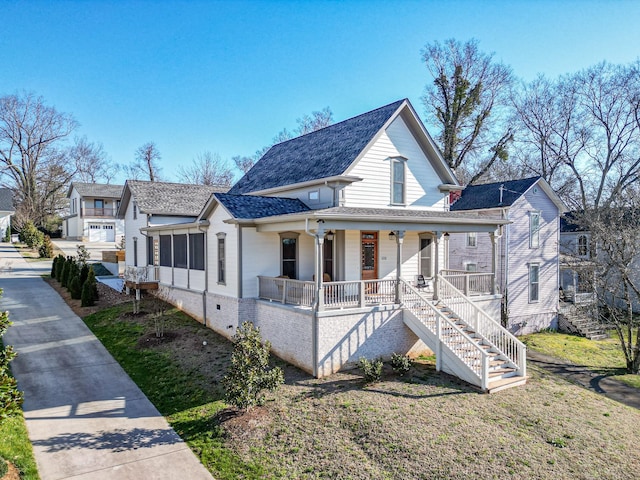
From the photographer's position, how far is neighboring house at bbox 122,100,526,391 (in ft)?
41.2

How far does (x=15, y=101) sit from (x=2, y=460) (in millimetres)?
52257

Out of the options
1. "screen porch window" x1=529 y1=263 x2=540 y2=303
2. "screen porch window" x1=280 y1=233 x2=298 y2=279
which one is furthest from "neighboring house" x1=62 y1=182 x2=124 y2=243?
"screen porch window" x1=529 y1=263 x2=540 y2=303

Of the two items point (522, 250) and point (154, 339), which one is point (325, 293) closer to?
point (154, 339)

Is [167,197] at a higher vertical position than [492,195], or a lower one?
higher

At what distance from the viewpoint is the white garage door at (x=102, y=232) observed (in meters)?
47.5

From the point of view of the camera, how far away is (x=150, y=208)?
22203mm

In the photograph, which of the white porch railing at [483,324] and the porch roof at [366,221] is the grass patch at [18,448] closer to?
the porch roof at [366,221]

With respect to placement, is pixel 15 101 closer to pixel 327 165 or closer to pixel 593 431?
pixel 327 165

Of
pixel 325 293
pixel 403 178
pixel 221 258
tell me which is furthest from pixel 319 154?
pixel 325 293

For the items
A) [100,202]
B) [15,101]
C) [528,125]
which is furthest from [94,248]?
[528,125]

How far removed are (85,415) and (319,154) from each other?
12832 mm

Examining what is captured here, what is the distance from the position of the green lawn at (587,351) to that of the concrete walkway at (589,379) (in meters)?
0.59

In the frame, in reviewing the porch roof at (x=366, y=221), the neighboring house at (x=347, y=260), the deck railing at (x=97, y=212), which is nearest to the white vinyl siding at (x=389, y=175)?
the neighboring house at (x=347, y=260)

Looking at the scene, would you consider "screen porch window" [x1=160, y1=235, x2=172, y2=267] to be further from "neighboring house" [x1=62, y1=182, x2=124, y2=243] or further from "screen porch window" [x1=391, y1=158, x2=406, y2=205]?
"neighboring house" [x1=62, y1=182, x2=124, y2=243]
